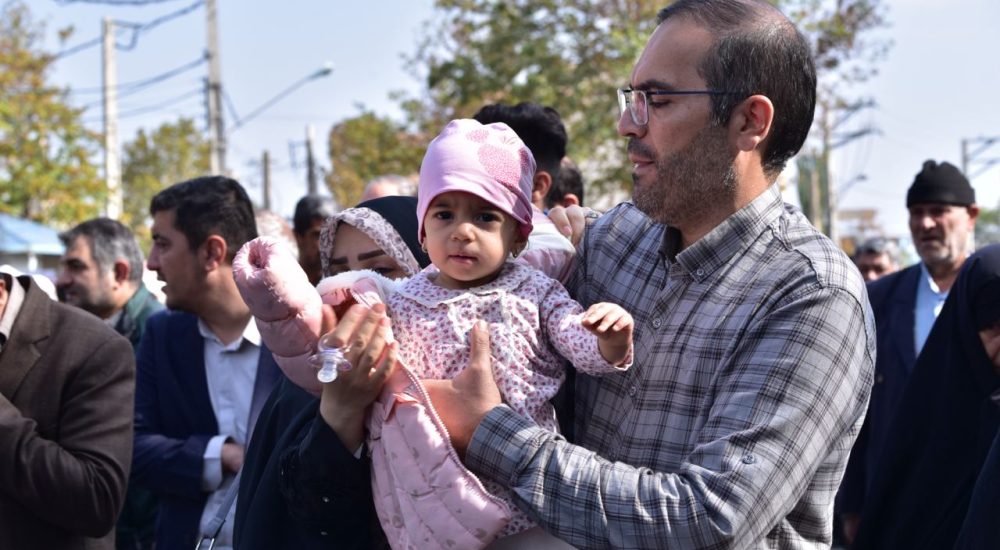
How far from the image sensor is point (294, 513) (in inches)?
109

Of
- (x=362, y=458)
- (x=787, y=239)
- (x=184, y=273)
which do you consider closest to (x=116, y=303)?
(x=184, y=273)

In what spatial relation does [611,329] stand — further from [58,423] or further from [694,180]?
[58,423]

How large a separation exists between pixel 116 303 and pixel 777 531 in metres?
5.12

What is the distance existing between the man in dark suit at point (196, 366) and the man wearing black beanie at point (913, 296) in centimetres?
332

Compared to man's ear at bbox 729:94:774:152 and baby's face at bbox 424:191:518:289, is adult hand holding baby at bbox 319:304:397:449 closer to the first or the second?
baby's face at bbox 424:191:518:289

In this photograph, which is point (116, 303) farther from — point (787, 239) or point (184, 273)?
point (787, 239)

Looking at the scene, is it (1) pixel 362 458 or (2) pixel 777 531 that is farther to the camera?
(1) pixel 362 458

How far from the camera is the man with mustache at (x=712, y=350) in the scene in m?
2.21

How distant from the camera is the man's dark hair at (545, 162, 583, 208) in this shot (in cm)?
508

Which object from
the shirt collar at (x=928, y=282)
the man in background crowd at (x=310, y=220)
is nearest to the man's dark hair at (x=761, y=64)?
the man in background crowd at (x=310, y=220)

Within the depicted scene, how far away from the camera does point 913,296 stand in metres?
6.59

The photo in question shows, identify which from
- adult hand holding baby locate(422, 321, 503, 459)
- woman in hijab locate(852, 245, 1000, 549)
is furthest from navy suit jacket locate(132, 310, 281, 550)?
woman in hijab locate(852, 245, 1000, 549)

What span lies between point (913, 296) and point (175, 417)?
410cm

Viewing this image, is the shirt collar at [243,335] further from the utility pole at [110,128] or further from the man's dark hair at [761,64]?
the utility pole at [110,128]
